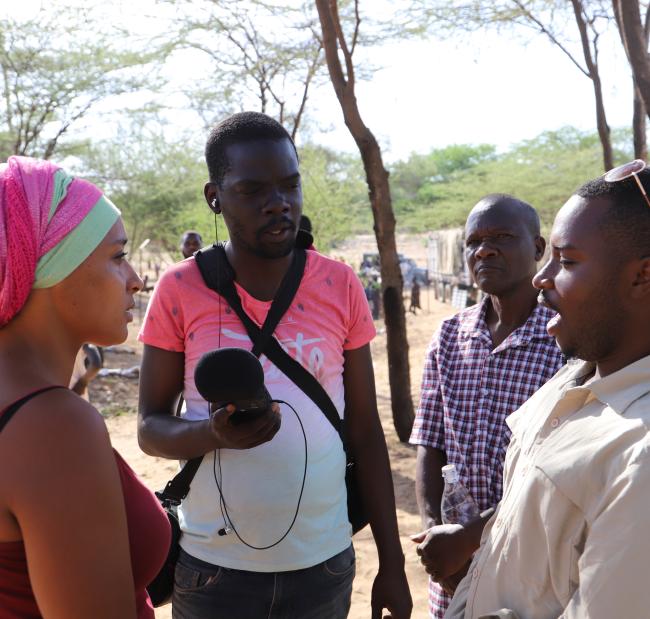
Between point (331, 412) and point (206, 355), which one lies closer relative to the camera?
point (206, 355)

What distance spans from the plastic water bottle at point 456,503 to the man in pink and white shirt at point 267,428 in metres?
0.18

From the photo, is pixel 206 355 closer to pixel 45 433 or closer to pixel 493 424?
pixel 45 433

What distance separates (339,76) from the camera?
675 centimetres

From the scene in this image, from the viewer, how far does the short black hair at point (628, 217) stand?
145cm

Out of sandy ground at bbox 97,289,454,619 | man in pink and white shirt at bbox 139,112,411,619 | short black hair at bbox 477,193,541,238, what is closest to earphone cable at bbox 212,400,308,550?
man in pink and white shirt at bbox 139,112,411,619

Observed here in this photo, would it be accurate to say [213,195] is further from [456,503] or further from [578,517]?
[578,517]

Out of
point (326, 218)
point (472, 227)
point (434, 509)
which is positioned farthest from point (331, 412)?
point (326, 218)

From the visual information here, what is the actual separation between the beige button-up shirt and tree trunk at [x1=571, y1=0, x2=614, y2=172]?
8.97m

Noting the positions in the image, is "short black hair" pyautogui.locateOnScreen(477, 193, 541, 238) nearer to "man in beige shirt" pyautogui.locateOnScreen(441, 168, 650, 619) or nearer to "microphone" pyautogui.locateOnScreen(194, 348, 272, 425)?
"man in beige shirt" pyautogui.locateOnScreen(441, 168, 650, 619)

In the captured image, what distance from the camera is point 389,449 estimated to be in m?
7.49

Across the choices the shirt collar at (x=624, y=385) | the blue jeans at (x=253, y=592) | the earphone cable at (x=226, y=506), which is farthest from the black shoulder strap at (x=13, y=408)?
the shirt collar at (x=624, y=385)

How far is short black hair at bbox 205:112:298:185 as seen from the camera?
2.17 m

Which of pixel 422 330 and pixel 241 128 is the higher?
pixel 241 128

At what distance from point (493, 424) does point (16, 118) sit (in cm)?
1631
